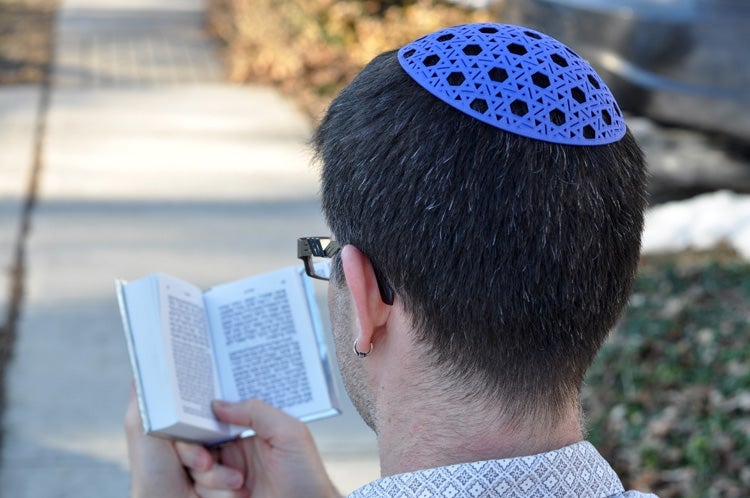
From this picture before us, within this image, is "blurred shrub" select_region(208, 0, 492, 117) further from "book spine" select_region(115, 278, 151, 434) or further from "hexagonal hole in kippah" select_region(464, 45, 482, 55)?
"hexagonal hole in kippah" select_region(464, 45, 482, 55)

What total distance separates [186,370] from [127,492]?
184 centimetres

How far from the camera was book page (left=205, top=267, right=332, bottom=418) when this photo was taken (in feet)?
6.73

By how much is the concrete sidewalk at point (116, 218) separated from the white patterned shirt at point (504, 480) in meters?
2.45

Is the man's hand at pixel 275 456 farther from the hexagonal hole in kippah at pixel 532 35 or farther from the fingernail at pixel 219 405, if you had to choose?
the hexagonal hole in kippah at pixel 532 35

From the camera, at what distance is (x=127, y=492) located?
3.60 m

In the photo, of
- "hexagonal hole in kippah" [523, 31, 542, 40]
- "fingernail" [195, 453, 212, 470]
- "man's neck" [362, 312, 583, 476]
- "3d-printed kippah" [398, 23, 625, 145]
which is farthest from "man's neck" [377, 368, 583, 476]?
"fingernail" [195, 453, 212, 470]

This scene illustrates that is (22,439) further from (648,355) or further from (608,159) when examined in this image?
(608,159)

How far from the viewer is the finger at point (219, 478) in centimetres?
203

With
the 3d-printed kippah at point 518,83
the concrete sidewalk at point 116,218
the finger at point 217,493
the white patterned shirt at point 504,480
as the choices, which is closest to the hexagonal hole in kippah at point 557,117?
the 3d-printed kippah at point 518,83

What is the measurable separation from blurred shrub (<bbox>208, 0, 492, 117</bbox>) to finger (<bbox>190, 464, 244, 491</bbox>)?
6661 millimetres

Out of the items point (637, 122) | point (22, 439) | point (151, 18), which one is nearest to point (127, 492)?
point (22, 439)

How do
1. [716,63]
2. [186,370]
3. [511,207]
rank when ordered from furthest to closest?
[716,63], [186,370], [511,207]

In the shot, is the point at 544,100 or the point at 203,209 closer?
the point at 544,100

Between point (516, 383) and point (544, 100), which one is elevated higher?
point (544, 100)
